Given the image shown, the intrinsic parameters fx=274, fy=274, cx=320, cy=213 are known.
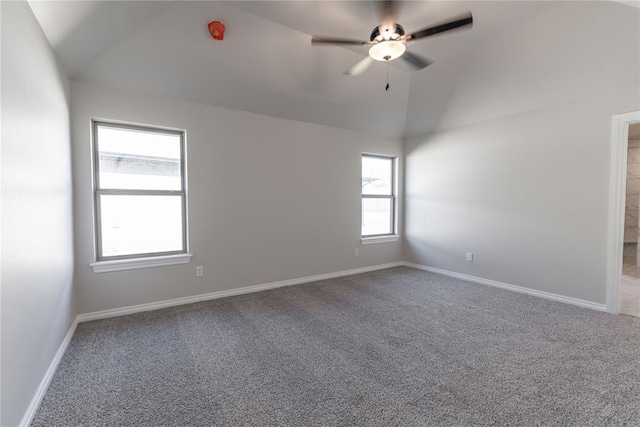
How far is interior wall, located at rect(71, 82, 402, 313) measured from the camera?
9.28 feet

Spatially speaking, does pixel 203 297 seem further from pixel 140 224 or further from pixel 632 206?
pixel 632 206

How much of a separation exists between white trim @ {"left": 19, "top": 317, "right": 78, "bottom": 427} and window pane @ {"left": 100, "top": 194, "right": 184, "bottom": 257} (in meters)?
0.94

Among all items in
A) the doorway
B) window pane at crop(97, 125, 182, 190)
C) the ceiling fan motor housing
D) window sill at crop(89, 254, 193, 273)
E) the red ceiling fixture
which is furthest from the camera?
the doorway

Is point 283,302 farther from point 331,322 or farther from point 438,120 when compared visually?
point 438,120

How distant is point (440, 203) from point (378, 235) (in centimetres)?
120

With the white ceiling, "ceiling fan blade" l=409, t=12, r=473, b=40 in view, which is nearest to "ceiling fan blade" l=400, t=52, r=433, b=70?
"ceiling fan blade" l=409, t=12, r=473, b=40

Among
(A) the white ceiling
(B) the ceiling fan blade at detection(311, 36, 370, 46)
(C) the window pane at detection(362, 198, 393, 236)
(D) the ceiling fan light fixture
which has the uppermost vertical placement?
(A) the white ceiling

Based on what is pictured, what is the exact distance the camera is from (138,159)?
A: 10.3 ft

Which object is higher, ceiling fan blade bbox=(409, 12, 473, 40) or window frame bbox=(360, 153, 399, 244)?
ceiling fan blade bbox=(409, 12, 473, 40)

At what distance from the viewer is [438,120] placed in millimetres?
4410

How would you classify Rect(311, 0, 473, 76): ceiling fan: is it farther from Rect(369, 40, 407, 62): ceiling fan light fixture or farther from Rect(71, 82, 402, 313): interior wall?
Rect(71, 82, 402, 313): interior wall

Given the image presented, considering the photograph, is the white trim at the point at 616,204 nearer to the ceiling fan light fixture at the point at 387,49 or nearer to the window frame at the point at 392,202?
the ceiling fan light fixture at the point at 387,49

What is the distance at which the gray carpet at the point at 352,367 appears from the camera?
5.23 feet

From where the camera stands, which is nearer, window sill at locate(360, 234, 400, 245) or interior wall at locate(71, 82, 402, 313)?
interior wall at locate(71, 82, 402, 313)
